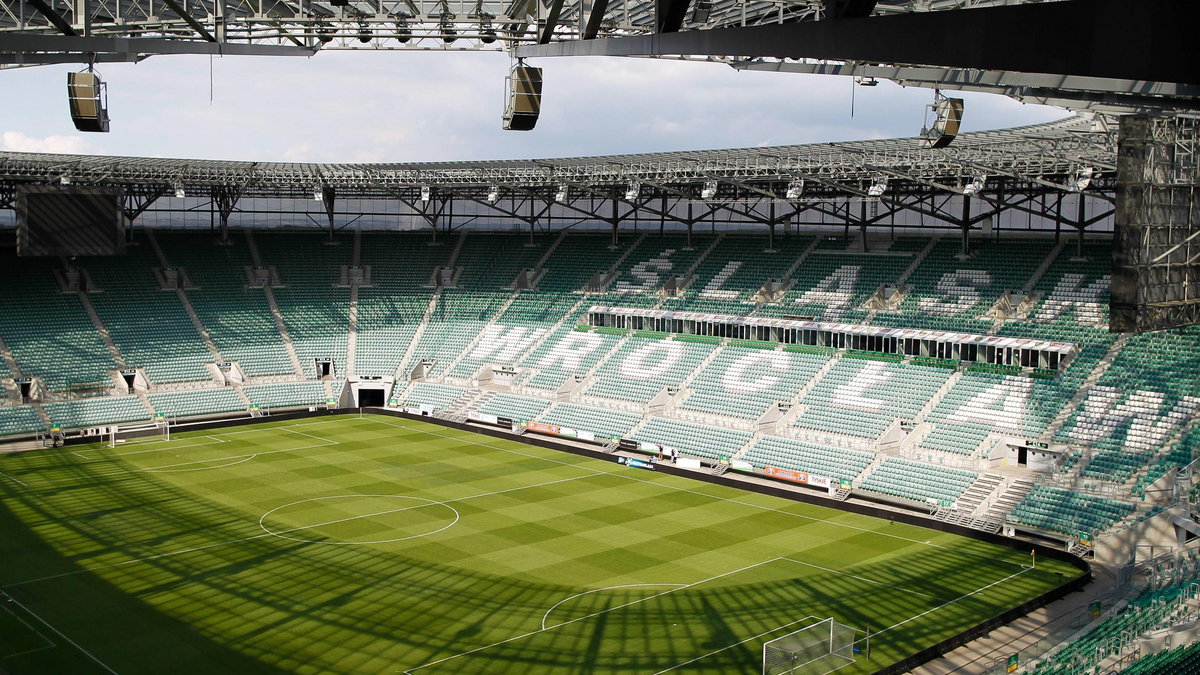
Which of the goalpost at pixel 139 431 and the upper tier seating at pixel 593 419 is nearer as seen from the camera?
the upper tier seating at pixel 593 419

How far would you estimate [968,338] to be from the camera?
41344 millimetres

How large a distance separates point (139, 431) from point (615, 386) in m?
21.8

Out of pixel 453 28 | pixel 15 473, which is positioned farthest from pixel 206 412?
pixel 453 28

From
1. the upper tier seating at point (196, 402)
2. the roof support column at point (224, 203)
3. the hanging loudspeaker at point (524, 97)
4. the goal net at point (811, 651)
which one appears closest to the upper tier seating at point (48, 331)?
the upper tier seating at point (196, 402)

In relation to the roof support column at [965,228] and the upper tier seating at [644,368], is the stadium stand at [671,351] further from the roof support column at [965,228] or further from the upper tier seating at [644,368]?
the roof support column at [965,228]

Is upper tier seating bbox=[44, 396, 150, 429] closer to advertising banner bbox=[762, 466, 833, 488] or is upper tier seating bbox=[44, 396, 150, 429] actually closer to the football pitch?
the football pitch

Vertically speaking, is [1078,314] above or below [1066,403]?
above

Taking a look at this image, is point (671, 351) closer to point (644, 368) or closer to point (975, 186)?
point (644, 368)

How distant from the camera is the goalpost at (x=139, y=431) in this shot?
46562mm

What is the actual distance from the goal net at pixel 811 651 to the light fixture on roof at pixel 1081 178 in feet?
66.6

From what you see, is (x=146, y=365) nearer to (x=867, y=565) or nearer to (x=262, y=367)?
(x=262, y=367)

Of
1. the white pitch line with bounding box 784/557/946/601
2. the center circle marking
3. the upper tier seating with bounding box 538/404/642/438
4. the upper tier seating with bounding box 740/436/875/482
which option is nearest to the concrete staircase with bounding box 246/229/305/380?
the upper tier seating with bounding box 538/404/642/438

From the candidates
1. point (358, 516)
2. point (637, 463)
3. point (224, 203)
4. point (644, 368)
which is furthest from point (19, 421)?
point (644, 368)

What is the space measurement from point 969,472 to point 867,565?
8.20 metres
